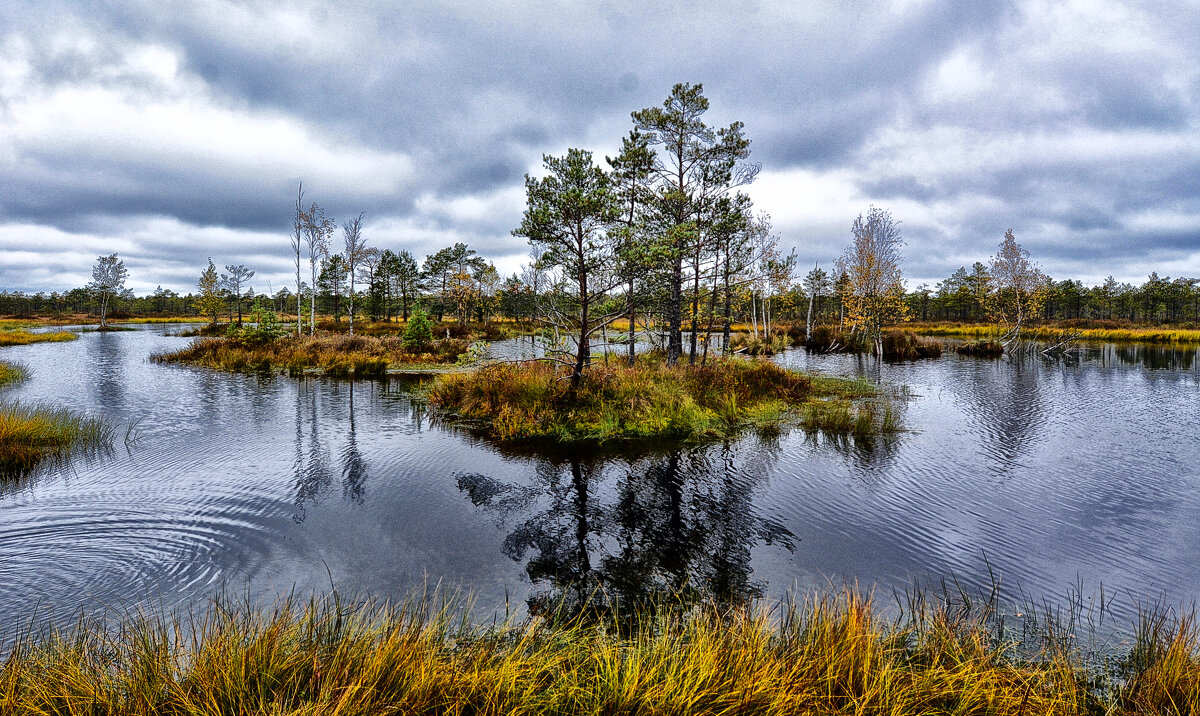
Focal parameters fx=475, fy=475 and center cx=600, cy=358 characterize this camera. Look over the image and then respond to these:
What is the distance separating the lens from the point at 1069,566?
6.16 m

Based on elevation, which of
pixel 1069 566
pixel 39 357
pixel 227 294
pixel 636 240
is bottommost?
pixel 1069 566

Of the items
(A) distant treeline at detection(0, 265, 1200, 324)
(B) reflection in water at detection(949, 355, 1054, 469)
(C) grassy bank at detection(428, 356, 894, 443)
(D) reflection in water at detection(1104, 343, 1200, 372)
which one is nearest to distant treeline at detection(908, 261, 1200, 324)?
(A) distant treeline at detection(0, 265, 1200, 324)

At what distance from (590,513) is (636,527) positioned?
0.88 meters

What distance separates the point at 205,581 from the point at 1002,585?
31.0 feet

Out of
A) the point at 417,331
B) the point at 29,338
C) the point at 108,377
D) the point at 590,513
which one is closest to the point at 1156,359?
the point at 590,513

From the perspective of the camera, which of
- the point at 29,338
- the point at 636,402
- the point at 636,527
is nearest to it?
the point at 636,527

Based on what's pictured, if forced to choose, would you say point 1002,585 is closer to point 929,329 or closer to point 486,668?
point 486,668

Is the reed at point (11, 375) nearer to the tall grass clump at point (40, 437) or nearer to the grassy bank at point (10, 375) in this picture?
the grassy bank at point (10, 375)

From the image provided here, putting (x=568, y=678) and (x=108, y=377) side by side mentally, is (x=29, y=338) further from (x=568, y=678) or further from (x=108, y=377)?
(x=568, y=678)

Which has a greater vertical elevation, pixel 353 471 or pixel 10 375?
pixel 10 375

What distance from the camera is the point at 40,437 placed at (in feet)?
34.1

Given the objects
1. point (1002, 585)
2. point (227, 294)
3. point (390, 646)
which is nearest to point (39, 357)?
point (390, 646)

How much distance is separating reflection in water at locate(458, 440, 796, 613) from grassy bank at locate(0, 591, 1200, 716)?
1.84m

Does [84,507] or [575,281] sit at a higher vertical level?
[575,281]
